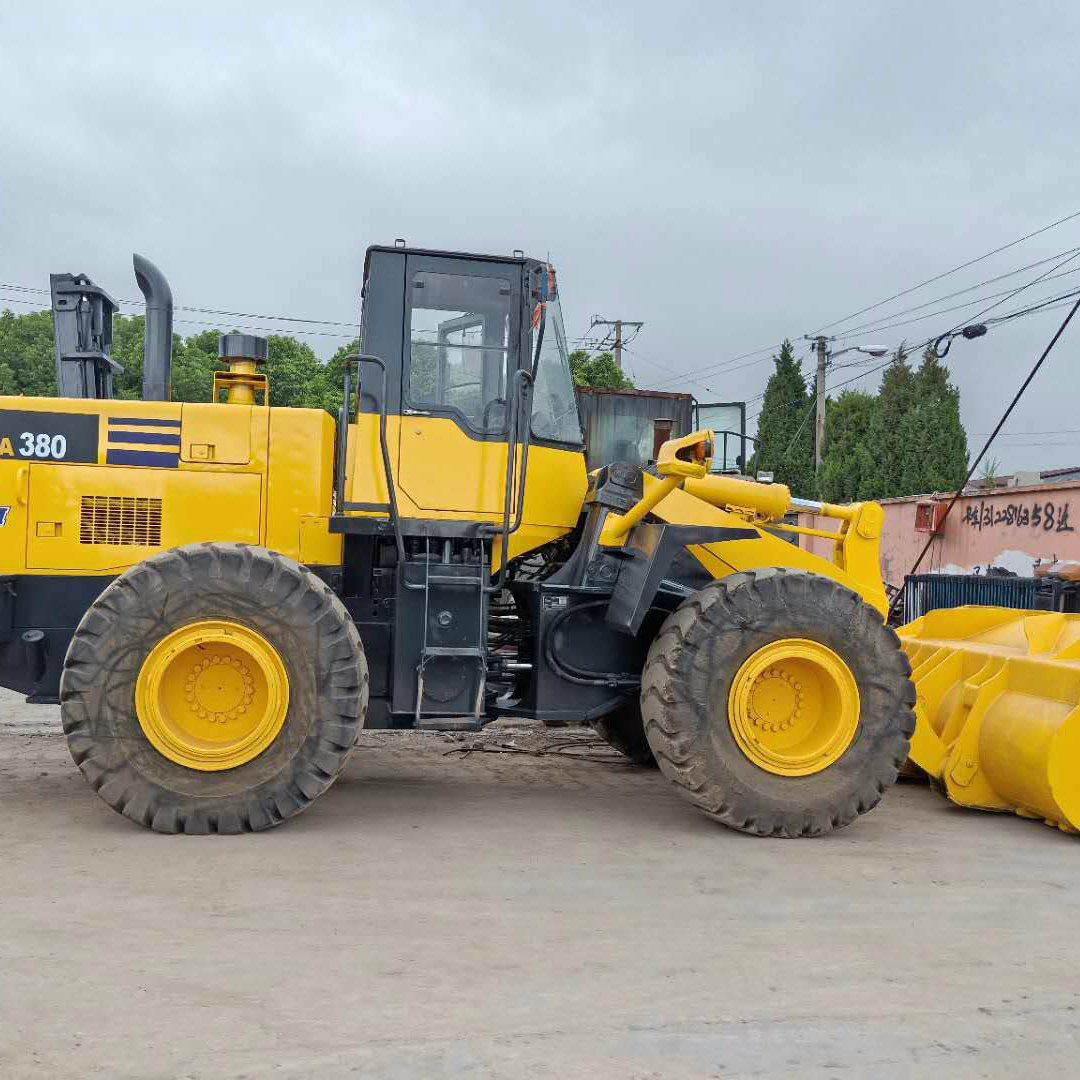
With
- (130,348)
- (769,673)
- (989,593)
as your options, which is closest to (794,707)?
(769,673)

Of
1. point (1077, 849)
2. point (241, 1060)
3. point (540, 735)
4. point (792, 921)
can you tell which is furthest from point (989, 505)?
point (241, 1060)

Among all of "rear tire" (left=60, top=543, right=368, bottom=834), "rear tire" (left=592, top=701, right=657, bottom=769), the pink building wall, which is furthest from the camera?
the pink building wall

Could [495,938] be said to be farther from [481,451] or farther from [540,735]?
[540,735]

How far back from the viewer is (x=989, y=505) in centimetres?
2000

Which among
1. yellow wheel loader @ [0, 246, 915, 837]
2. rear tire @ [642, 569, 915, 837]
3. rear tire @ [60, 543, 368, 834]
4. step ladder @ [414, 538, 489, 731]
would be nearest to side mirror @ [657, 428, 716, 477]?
yellow wheel loader @ [0, 246, 915, 837]

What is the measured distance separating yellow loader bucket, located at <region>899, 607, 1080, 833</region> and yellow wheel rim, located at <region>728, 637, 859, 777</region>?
2.91ft

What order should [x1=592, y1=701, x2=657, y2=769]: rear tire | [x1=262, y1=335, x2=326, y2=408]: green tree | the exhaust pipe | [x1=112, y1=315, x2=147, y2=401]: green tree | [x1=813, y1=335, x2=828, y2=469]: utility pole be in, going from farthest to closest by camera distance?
[x1=813, y1=335, x2=828, y2=469]: utility pole
[x1=112, y1=315, x2=147, y2=401]: green tree
[x1=262, y1=335, x2=326, y2=408]: green tree
[x1=592, y1=701, x2=657, y2=769]: rear tire
the exhaust pipe

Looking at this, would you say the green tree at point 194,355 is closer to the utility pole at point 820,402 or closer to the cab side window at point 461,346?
the utility pole at point 820,402

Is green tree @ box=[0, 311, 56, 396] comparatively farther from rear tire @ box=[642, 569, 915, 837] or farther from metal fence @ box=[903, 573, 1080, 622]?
rear tire @ box=[642, 569, 915, 837]

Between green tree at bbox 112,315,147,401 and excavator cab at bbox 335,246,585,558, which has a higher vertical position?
green tree at bbox 112,315,147,401

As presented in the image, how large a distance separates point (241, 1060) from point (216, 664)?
9.37ft

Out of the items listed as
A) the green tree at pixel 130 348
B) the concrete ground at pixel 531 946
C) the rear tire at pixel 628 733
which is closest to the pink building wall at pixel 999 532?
the rear tire at pixel 628 733

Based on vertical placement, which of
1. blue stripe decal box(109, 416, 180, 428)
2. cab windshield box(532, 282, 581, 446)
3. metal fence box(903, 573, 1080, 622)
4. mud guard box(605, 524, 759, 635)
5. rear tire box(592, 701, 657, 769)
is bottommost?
rear tire box(592, 701, 657, 769)

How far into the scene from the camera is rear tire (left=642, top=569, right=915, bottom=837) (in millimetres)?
5895
